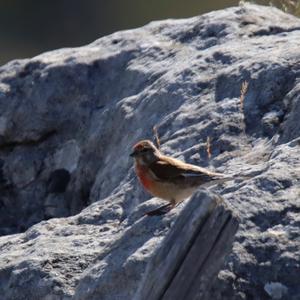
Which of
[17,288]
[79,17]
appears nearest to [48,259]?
[17,288]

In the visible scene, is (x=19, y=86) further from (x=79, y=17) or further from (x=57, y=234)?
(x=79, y=17)

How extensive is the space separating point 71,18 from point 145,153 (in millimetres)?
13127

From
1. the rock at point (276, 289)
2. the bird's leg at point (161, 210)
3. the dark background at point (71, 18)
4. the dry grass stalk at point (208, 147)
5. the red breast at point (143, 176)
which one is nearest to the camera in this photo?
the rock at point (276, 289)

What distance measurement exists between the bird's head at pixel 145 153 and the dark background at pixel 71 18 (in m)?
11.2

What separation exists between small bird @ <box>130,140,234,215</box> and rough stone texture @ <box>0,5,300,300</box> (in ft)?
0.47

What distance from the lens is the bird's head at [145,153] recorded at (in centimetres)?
745

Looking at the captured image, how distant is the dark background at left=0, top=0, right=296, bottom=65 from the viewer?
62.9 feet

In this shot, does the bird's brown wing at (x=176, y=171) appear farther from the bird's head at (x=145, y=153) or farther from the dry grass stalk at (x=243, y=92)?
the dry grass stalk at (x=243, y=92)

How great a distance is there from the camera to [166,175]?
290 inches

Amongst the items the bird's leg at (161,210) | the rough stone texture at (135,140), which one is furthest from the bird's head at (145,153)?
the bird's leg at (161,210)

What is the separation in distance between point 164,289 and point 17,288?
2193mm

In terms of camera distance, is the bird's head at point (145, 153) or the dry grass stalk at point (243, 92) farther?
the dry grass stalk at point (243, 92)

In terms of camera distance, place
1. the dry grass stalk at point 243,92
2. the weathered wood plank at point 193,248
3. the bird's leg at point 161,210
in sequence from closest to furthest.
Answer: the weathered wood plank at point 193,248 < the bird's leg at point 161,210 < the dry grass stalk at point 243,92

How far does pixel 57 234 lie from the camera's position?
7.25 meters
